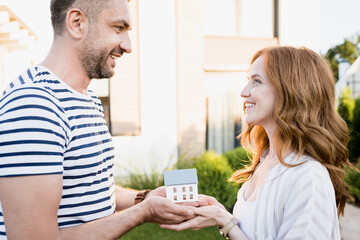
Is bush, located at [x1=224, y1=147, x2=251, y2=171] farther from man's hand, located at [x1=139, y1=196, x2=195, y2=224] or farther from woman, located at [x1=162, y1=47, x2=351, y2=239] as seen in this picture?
man's hand, located at [x1=139, y1=196, x2=195, y2=224]

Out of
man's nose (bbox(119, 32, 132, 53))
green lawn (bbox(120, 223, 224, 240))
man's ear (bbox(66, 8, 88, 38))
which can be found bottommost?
green lawn (bbox(120, 223, 224, 240))

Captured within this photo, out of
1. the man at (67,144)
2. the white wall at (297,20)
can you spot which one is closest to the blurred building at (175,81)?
the white wall at (297,20)

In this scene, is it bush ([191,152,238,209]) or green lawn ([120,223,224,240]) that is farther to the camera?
bush ([191,152,238,209])

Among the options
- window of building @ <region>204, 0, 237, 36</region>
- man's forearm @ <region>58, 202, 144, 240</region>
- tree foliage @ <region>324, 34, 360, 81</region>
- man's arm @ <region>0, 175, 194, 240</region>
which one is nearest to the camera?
man's arm @ <region>0, 175, 194, 240</region>

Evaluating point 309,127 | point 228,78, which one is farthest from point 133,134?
point 309,127

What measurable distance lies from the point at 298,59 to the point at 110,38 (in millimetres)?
1271

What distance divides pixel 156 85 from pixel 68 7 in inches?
278

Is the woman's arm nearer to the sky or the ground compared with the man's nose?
nearer to the ground

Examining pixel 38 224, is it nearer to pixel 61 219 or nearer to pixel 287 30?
pixel 61 219

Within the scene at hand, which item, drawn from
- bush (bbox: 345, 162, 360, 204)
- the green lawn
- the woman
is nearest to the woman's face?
the woman

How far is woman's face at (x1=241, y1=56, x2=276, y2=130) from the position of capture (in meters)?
2.28

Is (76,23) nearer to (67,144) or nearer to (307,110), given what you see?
(67,144)

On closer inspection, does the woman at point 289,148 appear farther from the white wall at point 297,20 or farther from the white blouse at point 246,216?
the white wall at point 297,20

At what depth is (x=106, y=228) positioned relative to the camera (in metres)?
1.67
